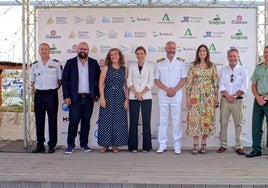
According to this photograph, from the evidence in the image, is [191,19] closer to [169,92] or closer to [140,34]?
[140,34]

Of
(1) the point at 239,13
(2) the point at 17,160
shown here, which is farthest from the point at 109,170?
(1) the point at 239,13

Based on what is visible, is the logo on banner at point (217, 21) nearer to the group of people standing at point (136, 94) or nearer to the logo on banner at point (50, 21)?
the group of people standing at point (136, 94)

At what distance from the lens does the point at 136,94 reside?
603 cm

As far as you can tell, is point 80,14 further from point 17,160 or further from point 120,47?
point 17,160

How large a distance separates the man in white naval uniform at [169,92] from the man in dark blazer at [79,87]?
3.21 feet

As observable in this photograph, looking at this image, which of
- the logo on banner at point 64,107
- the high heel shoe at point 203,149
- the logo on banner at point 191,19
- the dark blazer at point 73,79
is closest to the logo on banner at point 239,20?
the logo on banner at point 191,19

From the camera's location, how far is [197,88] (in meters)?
5.99

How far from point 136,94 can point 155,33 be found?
3.69ft

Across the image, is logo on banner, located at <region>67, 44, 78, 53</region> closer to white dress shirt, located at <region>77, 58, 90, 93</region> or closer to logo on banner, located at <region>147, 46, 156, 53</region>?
white dress shirt, located at <region>77, 58, 90, 93</region>

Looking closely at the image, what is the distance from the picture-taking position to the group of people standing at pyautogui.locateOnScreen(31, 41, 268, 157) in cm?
600

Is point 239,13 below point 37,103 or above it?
above

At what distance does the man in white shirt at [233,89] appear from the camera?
5.97m

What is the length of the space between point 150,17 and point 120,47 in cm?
68

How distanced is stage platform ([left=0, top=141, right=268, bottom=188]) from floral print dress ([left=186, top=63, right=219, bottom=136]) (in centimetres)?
42
